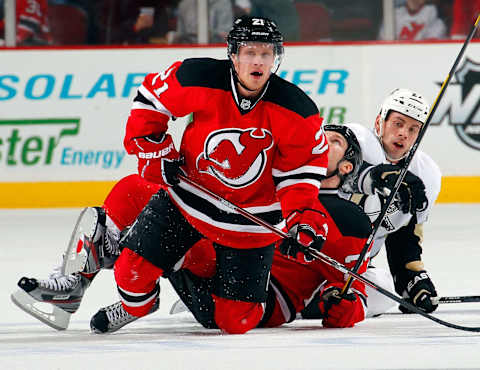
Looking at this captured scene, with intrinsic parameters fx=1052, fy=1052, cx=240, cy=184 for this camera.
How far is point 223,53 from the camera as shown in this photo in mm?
6516

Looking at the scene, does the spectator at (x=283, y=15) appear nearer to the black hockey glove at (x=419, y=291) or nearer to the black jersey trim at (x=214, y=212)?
the black hockey glove at (x=419, y=291)

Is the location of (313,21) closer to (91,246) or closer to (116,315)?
(91,246)

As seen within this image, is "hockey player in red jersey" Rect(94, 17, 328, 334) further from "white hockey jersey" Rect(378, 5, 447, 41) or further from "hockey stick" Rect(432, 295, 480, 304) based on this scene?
"white hockey jersey" Rect(378, 5, 447, 41)

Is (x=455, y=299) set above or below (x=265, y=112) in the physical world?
below

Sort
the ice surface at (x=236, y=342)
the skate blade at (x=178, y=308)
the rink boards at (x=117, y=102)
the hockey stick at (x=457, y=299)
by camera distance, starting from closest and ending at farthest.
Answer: the ice surface at (x=236, y=342), the hockey stick at (x=457, y=299), the skate blade at (x=178, y=308), the rink boards at (x=117, y=102)

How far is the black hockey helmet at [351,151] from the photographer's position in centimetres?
332

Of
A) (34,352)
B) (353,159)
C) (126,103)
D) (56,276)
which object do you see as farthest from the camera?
(126,103)

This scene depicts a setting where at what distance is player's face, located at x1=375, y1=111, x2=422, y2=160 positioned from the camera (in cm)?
343

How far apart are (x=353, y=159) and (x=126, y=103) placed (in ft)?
10.4

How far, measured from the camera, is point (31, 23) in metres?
6.59

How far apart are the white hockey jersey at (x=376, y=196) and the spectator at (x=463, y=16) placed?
331cm

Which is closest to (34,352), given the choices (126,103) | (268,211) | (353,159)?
(268,211)

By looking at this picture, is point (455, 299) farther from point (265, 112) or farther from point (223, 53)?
point (223, 53)

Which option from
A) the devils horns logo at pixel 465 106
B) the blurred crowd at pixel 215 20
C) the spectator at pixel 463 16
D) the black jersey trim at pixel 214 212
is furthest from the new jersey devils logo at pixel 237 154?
the spectator at pixel 463 16
